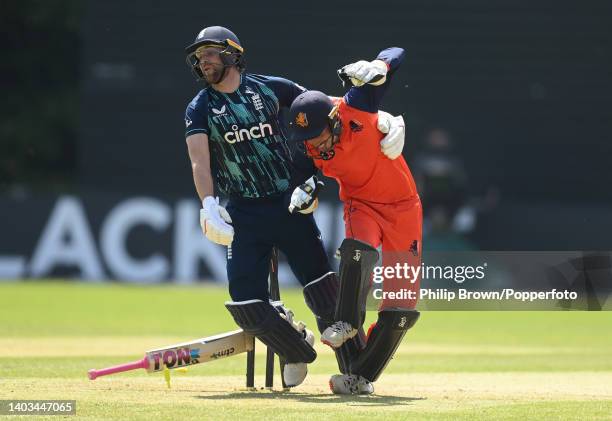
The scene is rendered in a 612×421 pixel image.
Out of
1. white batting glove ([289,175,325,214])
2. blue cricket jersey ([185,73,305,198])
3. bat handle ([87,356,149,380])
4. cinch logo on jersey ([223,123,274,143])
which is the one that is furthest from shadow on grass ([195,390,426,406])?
cinch logo on jersey ([223,123,274,143])

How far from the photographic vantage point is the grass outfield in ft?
22.5

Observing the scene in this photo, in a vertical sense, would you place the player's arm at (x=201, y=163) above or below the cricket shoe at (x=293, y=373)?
above

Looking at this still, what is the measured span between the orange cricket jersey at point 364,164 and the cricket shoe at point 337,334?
756mm

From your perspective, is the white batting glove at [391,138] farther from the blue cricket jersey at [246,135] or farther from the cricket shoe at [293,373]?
the cricket shoe at [293,373]

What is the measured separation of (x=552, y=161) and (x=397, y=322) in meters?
10.2

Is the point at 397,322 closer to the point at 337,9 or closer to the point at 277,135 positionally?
the point at 277,135

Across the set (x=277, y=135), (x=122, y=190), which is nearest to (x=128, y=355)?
(x=277, y=135)

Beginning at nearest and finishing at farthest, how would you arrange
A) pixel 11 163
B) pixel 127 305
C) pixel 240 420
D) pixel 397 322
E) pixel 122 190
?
1. pixel 240 420
2. pixel 397 322
3. pixel 127 305
4. pixel 122 190
5. pixel 11 163

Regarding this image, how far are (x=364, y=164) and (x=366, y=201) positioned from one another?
0.22 m

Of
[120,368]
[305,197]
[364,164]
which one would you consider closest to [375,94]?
[364,164]

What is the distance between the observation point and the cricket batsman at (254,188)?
759 cm

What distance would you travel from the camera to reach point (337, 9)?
56.8ft

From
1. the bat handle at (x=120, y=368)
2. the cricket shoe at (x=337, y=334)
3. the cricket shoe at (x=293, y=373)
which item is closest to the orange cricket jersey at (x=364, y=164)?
the cricket shoe at (x=337, y=334)

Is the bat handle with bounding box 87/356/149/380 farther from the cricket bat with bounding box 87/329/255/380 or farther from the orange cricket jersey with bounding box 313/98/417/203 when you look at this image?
the orange cricket jersey with bounding box 313/98/417/203
